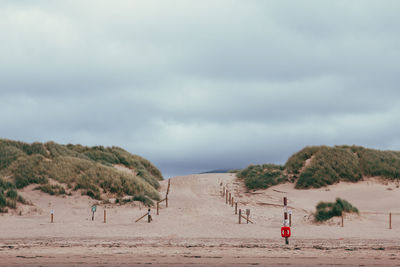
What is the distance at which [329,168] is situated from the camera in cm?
3350

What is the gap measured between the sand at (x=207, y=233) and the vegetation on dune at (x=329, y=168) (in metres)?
0.89

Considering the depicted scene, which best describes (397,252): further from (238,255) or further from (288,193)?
(288,193)

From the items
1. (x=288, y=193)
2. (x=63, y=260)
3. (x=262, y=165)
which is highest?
(x=262, y=165)

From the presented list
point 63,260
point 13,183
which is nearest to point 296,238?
point 63,260

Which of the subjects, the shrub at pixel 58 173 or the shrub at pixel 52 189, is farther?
the shrub at pixel 58 173

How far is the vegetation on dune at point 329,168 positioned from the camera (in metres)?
32.9

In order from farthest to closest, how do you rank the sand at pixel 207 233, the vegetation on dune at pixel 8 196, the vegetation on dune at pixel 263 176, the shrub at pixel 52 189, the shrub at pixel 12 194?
the vegetation on dune at pixel 263 176 < the shrub at pixel 52 189 < the shrub at pixel 12 194 < the vegetation on dune at pixel 8 196 < the sand at pixel 207 233

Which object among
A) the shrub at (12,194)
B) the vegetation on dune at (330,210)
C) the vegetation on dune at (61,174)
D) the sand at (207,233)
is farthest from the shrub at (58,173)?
the vegetation on dune at (330,210)

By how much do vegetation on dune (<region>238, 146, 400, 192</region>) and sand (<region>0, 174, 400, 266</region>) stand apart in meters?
0.89

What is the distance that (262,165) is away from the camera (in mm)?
39469

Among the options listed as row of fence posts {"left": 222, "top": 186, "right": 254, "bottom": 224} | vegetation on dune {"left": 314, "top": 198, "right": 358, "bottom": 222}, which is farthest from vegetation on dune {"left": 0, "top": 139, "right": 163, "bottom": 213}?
vegetation on dune {"left": 314, "top": 198, "right": 358, "bottom": 222}

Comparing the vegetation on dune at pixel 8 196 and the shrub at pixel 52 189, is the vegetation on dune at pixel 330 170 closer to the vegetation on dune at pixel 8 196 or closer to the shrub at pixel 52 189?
the shrub at pixel 52 189

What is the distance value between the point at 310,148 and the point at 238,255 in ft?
84.5

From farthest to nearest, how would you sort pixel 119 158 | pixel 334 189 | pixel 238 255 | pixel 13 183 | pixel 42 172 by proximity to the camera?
pixel 119 158 → pixel 334 189 → pixel 42 172 → pixel 13 183 → pixel 238 255
